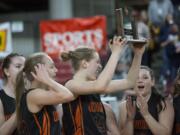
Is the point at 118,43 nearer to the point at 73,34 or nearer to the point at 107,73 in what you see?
the point at 107,73

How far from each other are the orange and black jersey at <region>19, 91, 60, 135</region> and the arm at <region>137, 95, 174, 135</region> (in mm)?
860

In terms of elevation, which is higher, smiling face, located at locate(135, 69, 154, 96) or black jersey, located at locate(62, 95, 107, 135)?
smiling face, located at locate(135, 69, 154, 96)

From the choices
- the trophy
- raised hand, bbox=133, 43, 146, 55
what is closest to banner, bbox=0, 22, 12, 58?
raised hand, bbox=133, 43, 146, 55

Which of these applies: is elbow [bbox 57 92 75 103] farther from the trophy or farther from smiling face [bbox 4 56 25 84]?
smiling face [bbox 4 56 25 84]

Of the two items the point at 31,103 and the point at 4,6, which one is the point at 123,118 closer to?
the point at 31,103

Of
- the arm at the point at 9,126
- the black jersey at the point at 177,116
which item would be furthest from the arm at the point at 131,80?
the arm at the point at 9,126

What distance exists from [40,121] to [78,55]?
642mm

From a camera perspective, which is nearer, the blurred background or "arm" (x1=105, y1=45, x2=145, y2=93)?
"arm" (x1=105, y1=45, x2=145, y2=93)

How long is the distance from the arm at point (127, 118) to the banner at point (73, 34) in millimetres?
6961

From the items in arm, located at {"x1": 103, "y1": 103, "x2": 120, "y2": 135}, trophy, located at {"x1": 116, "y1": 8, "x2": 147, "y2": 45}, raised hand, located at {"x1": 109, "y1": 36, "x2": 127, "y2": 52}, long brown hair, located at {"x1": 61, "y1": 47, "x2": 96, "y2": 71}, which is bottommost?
arm, located at {"x1": 103, "y1": 103, "x2": 120, "y2": 135}

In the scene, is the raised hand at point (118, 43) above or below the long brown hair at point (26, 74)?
above

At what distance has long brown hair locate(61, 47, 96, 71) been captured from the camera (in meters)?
4.34

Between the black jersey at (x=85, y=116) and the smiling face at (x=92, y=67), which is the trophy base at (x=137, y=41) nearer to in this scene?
the smiling face at (x=92, y=67)

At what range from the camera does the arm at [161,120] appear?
466 centimetres
